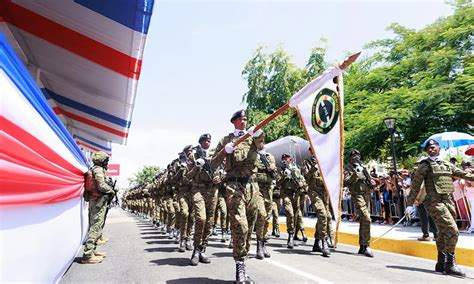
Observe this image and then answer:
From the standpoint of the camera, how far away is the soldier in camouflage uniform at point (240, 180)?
4879 millimetres

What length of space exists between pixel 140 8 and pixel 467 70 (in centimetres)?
1436

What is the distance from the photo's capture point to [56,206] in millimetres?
4090

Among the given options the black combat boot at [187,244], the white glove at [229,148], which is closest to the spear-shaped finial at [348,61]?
the white glove at [229,148]

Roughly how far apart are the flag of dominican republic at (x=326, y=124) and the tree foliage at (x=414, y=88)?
1197 centimetres

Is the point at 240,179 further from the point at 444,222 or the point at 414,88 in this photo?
the point at 414,88

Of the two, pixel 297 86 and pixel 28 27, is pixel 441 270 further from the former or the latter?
pixel 297 86

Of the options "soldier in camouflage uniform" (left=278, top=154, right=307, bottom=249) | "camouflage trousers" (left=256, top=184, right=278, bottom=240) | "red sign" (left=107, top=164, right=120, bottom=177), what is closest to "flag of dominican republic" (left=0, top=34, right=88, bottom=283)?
"camouflage trousers" (left=256, top=184, right=278, bottom=240)

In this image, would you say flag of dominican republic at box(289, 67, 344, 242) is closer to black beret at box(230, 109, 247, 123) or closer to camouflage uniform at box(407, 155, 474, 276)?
black beret at box(230, 109, 247, 123)

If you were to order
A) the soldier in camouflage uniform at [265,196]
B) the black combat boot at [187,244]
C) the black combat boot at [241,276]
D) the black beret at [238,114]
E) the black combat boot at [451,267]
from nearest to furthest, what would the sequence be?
the black combat boot at [241,276]
the black beret at [238,114]
the black combat boot at [451,267]
the soldier in camouflage uniform at [265,196]
the black combat boot at [187,244]

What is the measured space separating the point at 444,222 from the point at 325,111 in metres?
2.47

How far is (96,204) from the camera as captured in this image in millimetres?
6941

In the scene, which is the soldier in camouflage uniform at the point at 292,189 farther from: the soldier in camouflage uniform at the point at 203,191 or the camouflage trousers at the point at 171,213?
the camouflage trousers at the point at 171,213

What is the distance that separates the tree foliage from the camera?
15.8 metres

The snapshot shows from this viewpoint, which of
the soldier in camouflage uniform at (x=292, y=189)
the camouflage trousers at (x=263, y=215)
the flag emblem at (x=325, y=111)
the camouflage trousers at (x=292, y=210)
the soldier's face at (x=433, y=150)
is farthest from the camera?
the soldier in camouflage uniform at (x=292, y=189)
